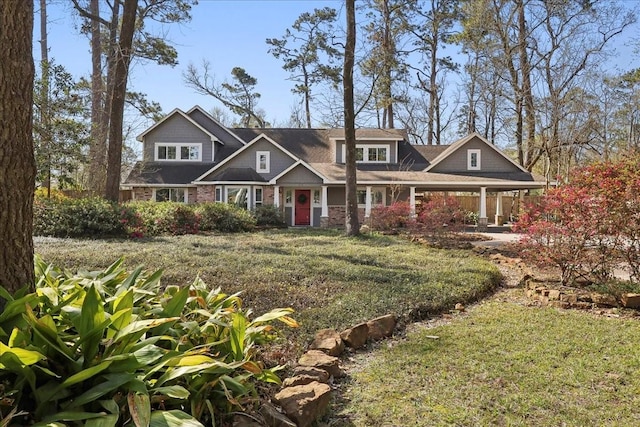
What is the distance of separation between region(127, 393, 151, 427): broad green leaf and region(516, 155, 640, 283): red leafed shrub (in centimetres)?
645

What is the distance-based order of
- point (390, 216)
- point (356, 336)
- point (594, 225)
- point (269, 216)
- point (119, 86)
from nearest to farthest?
point (356, 336) → point (594, 225) → point (119, 86) → point (390, 216) → point (269, 216)

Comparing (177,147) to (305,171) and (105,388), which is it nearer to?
(305,171)

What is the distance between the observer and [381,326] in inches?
184

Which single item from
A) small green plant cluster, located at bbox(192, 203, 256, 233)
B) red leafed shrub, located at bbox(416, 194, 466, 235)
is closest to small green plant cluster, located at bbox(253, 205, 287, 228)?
small green plant cluster, located at bbox(192, 203, 256, 233)

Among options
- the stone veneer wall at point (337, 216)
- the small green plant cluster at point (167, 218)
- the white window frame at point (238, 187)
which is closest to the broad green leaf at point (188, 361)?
the small green plant cluster at point (167, 218)

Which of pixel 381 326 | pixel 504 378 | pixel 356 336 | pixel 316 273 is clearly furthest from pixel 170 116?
pixel 504 378

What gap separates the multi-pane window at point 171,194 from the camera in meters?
21.8

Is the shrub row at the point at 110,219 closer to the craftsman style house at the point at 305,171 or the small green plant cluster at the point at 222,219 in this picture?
the small green plant cluster at the point at 222,219

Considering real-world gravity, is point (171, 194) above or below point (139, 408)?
above

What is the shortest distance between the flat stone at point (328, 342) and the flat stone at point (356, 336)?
10 cm

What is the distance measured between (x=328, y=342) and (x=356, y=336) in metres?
0.42

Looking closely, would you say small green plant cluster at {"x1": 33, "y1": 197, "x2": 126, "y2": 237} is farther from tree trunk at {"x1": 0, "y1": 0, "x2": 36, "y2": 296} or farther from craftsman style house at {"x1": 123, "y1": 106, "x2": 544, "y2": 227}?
tree trunk at {"x1": 0, "y1": 0, "x2": 36, "y2": 296}

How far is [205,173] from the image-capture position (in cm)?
2148

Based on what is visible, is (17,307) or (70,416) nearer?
(70,416)
